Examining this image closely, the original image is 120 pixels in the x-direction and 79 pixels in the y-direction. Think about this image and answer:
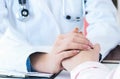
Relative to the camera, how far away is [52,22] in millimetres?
1184

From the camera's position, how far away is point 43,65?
0.85 metres

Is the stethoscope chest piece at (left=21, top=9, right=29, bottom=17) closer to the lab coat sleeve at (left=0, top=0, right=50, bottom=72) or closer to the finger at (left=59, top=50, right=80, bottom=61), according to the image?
the lab coat sleeve at (left=0, top=0, right=50, bottom=72)

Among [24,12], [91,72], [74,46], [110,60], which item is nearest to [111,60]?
[110,60]

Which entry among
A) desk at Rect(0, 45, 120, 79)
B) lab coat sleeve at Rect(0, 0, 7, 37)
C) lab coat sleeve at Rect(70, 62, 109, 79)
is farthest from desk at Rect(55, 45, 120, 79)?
lab coat sleeve at Rect(0, 0, 7, 37)

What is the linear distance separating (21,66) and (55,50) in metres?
0.12

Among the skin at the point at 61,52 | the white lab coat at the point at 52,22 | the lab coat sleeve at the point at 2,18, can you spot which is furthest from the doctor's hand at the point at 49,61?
the lab coat sleeve at the point at 2,18

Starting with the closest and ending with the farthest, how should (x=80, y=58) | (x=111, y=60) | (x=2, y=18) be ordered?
(x=80, y=58) < (x=111, y=60) < (x=2, y=18)

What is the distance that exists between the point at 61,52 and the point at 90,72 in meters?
0.22

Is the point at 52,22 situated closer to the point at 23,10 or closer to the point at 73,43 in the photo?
the point at 23,10

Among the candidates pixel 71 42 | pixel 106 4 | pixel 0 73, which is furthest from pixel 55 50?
pixel 106 4

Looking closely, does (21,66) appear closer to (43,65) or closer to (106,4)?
(43,65)

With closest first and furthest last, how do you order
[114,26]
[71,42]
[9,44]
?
1. [71,42]
2. [9,44]
3. [114,26]

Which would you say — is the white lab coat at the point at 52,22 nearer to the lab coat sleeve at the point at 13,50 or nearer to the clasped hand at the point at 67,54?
the lab coat sleeve at the point at 13,50

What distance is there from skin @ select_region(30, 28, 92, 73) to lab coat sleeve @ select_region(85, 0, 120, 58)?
0.59 feet
